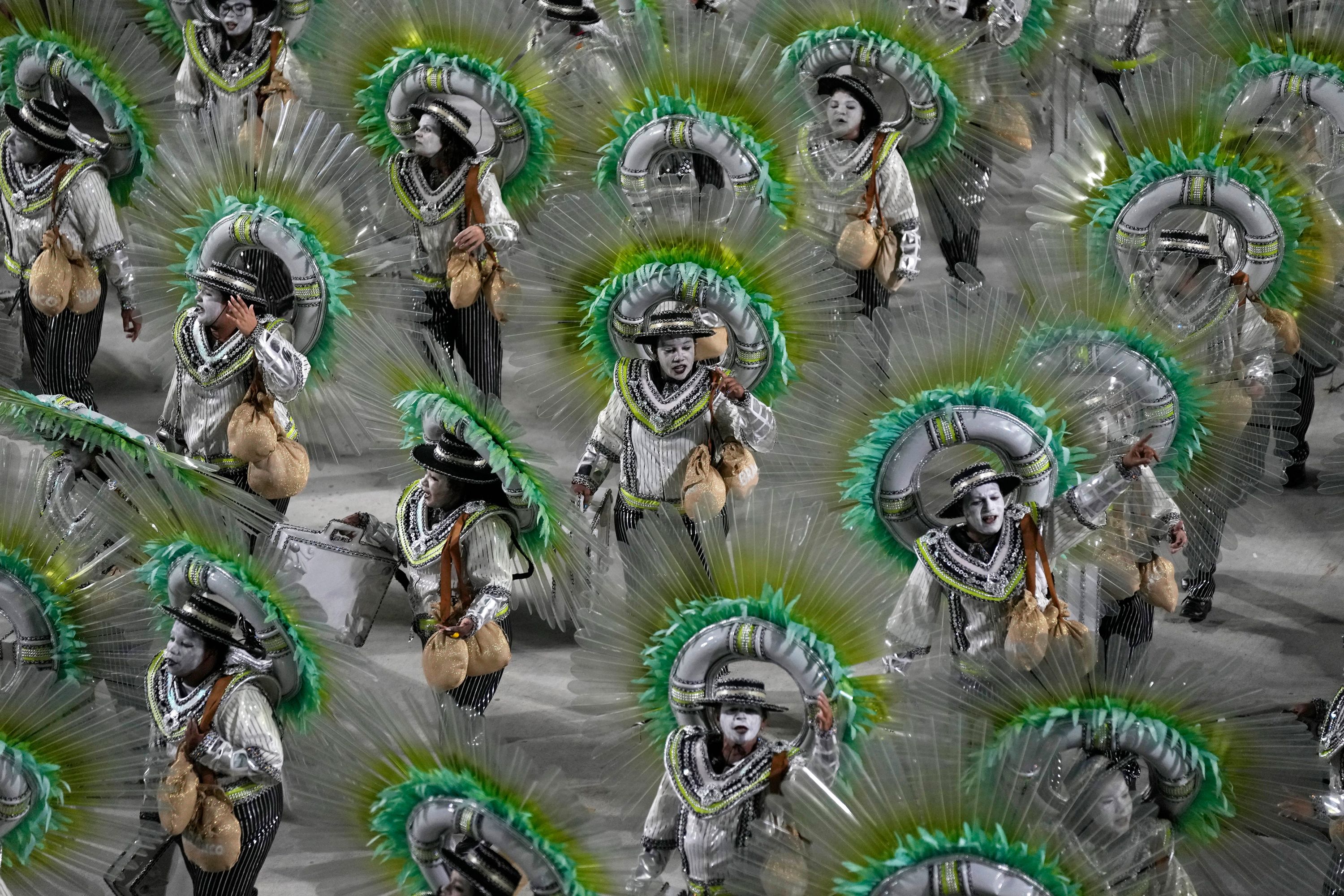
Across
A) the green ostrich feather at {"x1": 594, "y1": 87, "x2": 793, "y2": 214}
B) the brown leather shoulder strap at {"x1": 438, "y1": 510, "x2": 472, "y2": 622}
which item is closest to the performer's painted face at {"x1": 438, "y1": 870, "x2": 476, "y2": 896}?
the brown leather shoulder strap at {"x1": 438, "y1": 510, "x2": 472, "y2": 622}

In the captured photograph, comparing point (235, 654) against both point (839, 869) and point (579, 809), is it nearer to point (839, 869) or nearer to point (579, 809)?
point (579, 809)

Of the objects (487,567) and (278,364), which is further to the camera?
(278,364)

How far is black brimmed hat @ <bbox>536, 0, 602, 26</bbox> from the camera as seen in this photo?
8.05 meters

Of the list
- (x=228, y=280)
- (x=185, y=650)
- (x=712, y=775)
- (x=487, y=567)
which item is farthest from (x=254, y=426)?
(x=712, y=775)

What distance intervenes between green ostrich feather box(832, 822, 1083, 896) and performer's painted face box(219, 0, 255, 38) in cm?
484

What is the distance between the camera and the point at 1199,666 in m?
4.73

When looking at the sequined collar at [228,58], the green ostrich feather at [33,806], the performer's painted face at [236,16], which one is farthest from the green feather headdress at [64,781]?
the performer's painted face at [236,16]

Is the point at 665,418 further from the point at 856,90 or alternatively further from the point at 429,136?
the point at 856,90

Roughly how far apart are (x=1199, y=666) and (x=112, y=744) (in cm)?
260

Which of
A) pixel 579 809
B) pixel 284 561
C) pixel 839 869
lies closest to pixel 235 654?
pixel 284 561

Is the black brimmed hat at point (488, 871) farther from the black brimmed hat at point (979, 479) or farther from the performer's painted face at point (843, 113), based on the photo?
the performer's painted face at point (843, 113)

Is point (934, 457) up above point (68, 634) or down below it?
above

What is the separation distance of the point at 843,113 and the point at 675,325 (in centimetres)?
160

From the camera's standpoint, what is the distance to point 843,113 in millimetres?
7125
